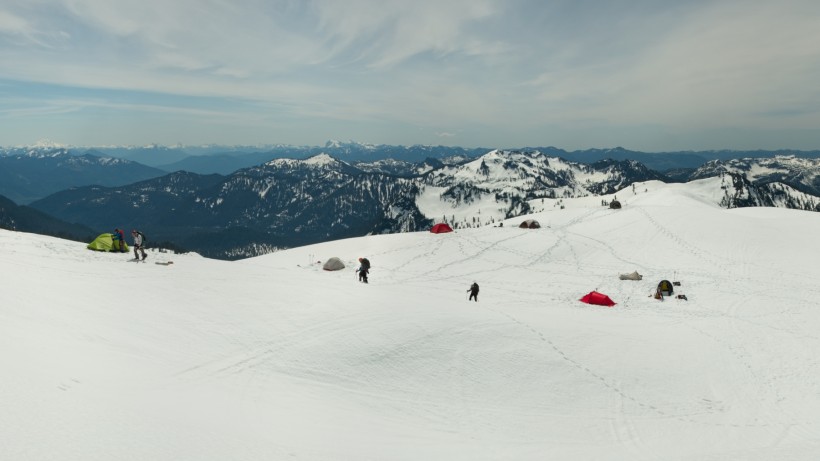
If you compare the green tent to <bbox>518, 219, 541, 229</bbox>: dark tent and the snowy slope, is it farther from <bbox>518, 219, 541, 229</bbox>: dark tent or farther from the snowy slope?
<bbox>518, 219, 541, 229</bbox>: dark tent

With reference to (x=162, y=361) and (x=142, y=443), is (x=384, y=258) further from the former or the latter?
(x=142, y=443)

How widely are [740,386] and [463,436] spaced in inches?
675

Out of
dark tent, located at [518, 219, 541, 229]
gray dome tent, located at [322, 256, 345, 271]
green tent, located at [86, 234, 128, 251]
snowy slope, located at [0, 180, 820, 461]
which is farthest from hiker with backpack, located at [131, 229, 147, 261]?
dark tent, located at [518, 219, 541, 229]

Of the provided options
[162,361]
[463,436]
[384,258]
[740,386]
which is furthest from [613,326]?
[384,258]

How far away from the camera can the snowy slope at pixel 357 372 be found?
413 inches

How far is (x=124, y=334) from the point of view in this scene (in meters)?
15.8

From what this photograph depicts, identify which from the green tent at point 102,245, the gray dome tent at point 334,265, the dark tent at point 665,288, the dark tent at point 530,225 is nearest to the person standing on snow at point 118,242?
the green tent at point 102,245

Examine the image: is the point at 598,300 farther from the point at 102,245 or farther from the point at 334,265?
the point at 102,245

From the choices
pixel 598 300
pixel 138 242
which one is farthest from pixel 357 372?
pixel 598 300

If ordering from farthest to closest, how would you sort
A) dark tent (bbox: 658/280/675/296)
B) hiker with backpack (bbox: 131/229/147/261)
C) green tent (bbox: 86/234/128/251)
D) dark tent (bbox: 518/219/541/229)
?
dark tent (bbox: 518/219/541/229)
dark tent (bbox: 658/280/675/296)
green tent (bbox: 86/234/128/251)
hiker with backpack (bbox: 131/229/147/261)

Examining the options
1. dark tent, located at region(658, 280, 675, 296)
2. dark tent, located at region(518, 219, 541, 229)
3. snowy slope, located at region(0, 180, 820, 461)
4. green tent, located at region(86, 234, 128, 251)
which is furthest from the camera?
dark tent, located at region(518, 219, 541, 229)

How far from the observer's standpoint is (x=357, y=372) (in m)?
17.3

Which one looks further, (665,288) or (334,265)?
(334,265)

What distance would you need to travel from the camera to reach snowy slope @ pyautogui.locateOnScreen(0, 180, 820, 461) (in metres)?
10.5
